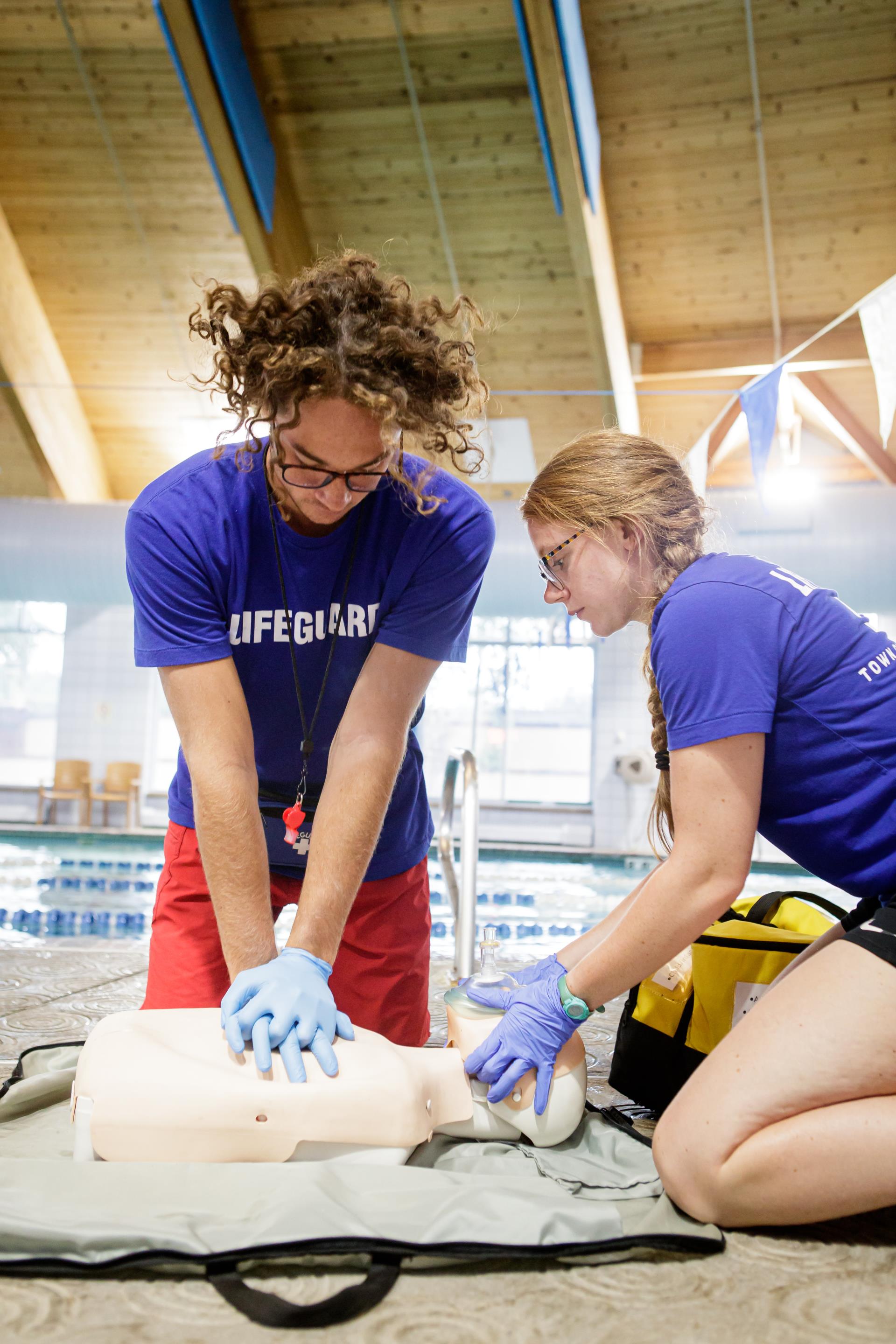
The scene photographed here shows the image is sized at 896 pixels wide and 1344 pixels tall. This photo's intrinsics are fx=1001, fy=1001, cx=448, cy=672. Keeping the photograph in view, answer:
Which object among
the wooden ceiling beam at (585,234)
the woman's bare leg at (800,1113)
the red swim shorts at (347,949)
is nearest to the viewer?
the woman's bare leg at (800,1113)

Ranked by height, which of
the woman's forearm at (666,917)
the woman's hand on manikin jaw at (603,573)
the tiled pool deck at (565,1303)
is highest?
the woman's hand on manikin jaw at (603,573)

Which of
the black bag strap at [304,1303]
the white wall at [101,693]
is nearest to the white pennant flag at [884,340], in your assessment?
the black bag strap at [304,1303]

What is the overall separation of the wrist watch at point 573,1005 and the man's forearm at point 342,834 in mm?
378

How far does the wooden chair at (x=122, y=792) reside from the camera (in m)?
10.6

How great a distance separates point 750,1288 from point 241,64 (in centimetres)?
781

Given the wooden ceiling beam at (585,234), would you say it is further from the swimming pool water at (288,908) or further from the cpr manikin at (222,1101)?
the cpr manikin at (222,1101)

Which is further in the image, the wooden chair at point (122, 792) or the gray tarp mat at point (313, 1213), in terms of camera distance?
the wooden chair at point (122, 792)

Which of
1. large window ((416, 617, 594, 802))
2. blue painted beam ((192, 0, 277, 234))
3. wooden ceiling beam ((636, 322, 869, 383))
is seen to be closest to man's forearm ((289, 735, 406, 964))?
blue painted beam ((192, 0, 277, 234))

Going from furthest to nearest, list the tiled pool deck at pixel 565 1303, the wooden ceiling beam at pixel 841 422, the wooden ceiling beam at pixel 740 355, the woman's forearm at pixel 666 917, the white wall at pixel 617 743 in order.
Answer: the white wall at pixel 617 743, the wooden ceiling beam at pixel 841 422, the wooden ceiling beam at pixel 740 355, the woman's forearm at pixel 666 917, the tiled pool deck at pixel 565 1303

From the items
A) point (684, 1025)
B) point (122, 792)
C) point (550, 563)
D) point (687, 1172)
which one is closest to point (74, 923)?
point (684, 1025)

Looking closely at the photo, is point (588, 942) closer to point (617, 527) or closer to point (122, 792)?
point (617, 527)

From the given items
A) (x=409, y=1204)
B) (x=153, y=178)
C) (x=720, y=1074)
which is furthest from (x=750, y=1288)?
(x=153, y=178)

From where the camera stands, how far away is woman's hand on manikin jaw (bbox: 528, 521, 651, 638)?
1.73 metres

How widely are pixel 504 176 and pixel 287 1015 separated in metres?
7.45
